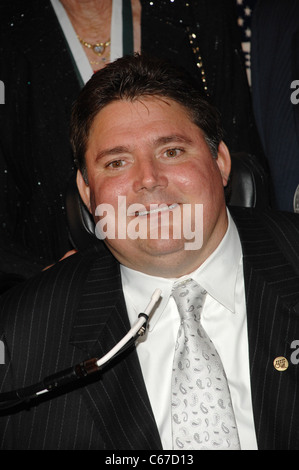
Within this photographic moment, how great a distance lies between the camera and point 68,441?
4.76 feet

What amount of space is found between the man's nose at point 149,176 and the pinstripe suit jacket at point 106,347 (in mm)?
284

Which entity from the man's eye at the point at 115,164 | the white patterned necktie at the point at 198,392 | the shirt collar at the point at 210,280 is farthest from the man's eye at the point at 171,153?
the white patterned necktie at the point at 198,392

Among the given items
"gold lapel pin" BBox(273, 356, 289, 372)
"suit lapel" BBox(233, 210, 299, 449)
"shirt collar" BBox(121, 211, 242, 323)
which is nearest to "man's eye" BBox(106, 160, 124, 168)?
"shirt collar" BBox(121, 211, 242, 323)

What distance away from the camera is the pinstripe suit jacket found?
1.43 meters

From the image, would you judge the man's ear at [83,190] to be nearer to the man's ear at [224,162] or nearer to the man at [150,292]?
the man at [150,292]

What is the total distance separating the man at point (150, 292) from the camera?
1454 mm

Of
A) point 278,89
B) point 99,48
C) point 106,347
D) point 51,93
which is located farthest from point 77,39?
point 106,347

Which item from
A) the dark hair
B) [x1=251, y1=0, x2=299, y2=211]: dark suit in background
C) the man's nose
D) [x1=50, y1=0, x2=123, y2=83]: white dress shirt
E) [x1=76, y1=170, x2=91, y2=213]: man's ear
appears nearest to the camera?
the man's nose

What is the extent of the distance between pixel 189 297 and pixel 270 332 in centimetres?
20

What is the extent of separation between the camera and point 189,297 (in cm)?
156

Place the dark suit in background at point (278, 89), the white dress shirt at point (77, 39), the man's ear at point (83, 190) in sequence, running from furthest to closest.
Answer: the white dress shirt at point (77, 39) < the dark suit in background at point (278, 89) < the man's ear at point (83, 190)

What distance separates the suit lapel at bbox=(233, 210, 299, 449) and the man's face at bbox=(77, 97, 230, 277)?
Result: 11 cm

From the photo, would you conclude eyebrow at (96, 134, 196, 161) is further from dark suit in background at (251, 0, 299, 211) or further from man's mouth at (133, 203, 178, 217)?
dark suit in background at (251, 0, 299, 211)

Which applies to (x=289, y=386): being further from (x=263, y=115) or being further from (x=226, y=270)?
(x=263, y=115)
